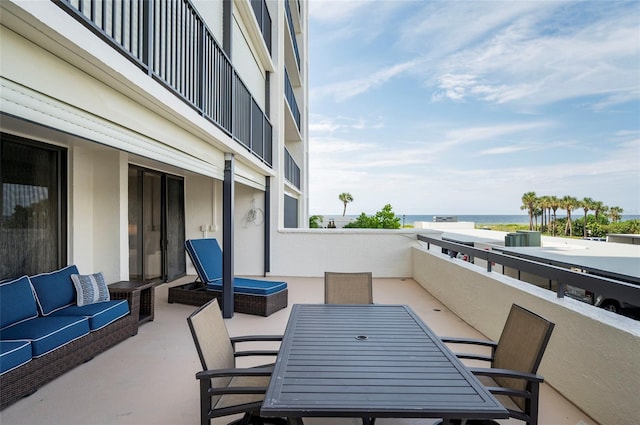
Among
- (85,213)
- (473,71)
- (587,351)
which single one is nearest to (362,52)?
(473,71)

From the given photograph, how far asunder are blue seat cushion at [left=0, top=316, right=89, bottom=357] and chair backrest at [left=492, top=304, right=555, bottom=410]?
3518mm

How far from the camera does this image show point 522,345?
6.96 ft

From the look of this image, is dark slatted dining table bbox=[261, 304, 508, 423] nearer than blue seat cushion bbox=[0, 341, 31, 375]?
Yes

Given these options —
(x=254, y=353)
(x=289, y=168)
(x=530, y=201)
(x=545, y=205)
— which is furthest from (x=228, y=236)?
(x=530, y=201)

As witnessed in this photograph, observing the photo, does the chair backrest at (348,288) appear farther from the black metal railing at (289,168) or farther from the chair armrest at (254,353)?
the black metal railing at (289,168)

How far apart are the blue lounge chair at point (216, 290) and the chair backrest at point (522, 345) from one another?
3.51 meters

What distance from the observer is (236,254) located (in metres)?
8.59

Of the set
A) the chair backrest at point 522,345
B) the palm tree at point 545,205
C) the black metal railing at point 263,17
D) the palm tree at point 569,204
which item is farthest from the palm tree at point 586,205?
the chair backrest at point 522,345

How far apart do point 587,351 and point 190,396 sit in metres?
3.09

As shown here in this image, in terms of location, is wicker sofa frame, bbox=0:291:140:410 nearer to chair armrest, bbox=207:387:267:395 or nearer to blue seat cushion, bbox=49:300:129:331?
blue seat cushion, bbox=49:300:129:331

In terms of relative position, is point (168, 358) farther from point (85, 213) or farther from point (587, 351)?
point (587, 351)

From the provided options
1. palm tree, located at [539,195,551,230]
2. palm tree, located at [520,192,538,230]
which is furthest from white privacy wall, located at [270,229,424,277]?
palm tree, located at [520,192,538,230]

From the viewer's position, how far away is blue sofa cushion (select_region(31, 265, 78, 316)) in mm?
3594

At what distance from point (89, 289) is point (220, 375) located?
9.92 feet
